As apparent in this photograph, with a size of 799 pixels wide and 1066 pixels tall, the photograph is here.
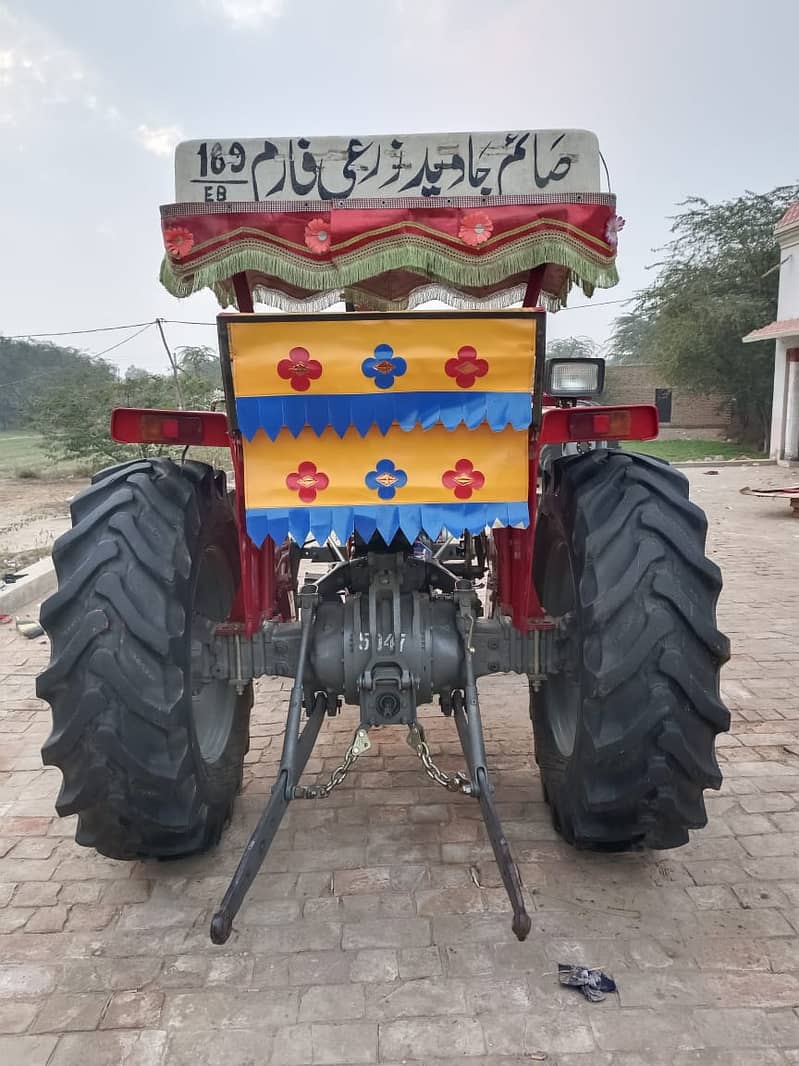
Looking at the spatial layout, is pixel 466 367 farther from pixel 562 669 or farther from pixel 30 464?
pixel 30 464

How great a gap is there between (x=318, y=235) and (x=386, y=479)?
2.52ft

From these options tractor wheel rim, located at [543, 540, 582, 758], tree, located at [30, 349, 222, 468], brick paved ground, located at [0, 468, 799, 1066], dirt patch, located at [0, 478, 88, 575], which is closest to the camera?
brick paved ground, located at [0, 468, 799, 1066]

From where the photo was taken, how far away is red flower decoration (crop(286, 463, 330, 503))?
2541 mm

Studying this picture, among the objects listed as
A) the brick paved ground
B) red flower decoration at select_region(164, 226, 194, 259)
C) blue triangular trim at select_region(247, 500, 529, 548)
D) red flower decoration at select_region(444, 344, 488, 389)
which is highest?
red flower decoration at select_region(164, 226, 194, 259)

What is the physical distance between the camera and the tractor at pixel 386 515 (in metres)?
2.27

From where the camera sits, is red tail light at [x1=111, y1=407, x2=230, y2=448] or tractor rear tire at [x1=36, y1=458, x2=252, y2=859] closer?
tractor rear tire at [x1=36, y1=458, x2=252, y2=859]

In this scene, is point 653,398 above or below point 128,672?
above

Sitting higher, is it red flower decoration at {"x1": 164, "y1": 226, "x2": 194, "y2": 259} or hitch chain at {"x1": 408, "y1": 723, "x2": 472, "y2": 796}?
red flower decoration at {"x1": 164, "y1": 226, "x2": 194, "y2": 259}

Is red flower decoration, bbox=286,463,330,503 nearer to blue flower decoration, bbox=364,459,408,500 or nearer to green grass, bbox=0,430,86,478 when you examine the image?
blue flower decoration, bbox=364,459,408,500

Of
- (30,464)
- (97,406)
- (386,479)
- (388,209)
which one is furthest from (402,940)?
(30,464)

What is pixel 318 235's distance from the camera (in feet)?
7.39

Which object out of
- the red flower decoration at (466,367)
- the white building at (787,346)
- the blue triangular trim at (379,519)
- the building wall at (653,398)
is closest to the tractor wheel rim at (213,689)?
the blue triangular trim at (379,519)

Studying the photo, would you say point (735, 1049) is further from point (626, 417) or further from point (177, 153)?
point (177, 153)

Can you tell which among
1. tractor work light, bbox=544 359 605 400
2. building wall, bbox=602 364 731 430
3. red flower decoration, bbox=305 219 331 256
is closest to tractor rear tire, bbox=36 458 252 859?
red flower decoration, bbox=305 219 331 256
